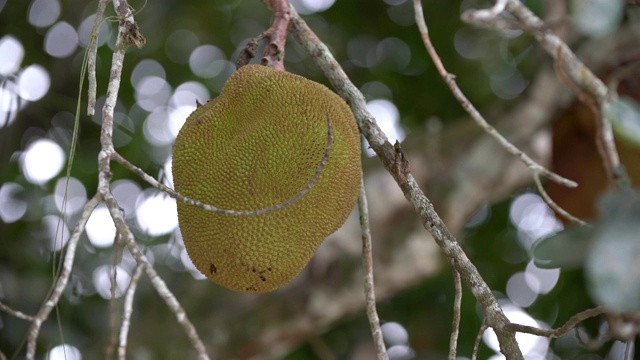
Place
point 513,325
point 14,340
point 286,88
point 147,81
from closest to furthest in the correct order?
point 513,325 < point 286,88 < point 14,340 < point 147,81

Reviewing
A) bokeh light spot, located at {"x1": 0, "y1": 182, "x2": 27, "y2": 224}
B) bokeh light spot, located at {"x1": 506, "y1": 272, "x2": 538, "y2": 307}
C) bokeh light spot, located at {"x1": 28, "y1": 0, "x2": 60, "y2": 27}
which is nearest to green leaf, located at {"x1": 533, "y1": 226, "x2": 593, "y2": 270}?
bokeh light spot, located at {"x1": 0, "y1": 182, "x2": 27, "y2": 224}

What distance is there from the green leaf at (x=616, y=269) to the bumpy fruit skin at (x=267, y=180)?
0.94 feet

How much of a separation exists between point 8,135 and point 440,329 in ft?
3.82

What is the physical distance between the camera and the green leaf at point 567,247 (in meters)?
0.83

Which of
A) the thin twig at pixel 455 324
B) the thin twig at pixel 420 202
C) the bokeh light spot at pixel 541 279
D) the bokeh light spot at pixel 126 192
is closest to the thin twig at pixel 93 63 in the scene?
the thin twig at pixel 420 202

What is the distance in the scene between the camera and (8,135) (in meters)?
1.83

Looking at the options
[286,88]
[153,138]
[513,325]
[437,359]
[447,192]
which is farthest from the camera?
[153,138]

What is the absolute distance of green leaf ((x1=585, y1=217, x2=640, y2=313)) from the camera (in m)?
0.66

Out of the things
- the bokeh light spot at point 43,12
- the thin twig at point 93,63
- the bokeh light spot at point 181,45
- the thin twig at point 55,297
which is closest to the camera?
the thin twig at point 55,297

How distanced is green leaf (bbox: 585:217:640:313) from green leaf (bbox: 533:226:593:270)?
12 centimetres

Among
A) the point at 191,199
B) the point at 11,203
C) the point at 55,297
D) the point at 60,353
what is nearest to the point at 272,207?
the point at 191,199

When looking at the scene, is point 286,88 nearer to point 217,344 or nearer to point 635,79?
point 217,344

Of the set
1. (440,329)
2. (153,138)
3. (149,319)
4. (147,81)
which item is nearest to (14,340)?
(149,319)

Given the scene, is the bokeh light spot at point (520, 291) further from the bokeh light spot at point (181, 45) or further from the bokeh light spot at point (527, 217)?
the bokeh light spot at point (181, 45)
